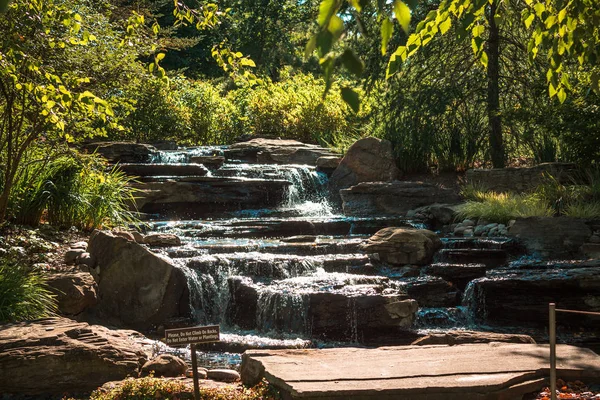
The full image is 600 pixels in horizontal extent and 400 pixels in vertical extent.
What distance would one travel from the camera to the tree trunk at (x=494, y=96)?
45.9 feet

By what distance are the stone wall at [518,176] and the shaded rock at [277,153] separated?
4.05m

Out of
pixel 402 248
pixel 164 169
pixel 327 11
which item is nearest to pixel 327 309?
pixel 402 248

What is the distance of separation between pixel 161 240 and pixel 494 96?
7280 millimetres

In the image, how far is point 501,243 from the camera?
9.98 m

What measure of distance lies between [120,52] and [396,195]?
6336 millimetres

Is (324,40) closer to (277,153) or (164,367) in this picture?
(164,367)

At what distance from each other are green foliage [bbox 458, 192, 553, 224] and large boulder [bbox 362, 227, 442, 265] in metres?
2.25

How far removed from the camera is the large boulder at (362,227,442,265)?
372 inches

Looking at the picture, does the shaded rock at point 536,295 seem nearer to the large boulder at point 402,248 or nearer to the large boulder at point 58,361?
the large boulder at point 402,248

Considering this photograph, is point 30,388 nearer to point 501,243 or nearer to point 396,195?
point 501,243

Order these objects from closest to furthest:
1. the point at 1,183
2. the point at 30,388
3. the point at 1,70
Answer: the point at 30,388 < the point at 1,70 < the point at 1,183

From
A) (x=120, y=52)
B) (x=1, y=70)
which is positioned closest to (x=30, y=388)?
(x=1, y=70)

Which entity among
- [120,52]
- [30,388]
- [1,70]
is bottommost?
[30,388]

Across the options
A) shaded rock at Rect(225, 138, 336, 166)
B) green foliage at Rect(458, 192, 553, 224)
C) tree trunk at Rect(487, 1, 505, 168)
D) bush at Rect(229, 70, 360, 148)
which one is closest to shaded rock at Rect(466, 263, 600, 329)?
green foliage at Rect(458, 192, 553, 224)
